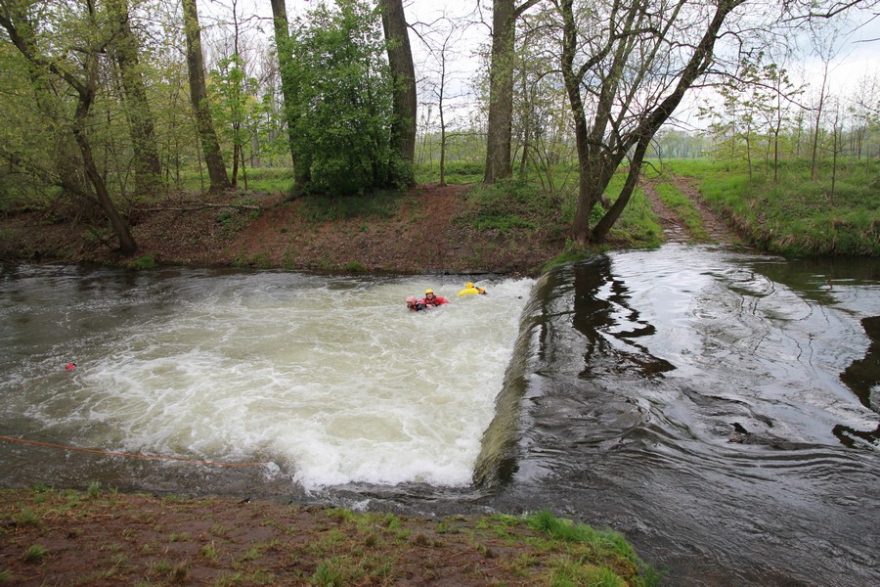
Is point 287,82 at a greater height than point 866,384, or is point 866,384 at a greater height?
point 287,82

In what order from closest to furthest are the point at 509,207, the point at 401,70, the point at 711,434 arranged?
the point at 711,434 → the point at 509,207 → the point at 401,70

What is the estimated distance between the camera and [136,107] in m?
15.2

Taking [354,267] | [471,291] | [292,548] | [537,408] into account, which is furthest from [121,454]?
[354,267]

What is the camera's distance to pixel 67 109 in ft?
47.3

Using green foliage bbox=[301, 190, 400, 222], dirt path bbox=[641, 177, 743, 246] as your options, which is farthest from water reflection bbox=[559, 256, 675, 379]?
green foliage bbox=[301, 190, 400, 222]

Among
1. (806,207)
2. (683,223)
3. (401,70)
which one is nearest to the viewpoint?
(806,207)

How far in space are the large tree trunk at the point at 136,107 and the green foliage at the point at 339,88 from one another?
14.2 feet

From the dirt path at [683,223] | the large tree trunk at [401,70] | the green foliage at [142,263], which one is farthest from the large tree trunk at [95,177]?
the dirt path at [683,223]

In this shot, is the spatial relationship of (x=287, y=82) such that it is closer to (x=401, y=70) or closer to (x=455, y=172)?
(x=401, y=70)

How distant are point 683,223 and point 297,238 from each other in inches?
513

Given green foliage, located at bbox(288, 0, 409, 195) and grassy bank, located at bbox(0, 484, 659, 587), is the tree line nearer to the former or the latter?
green foliage, located at bbox(288, 0, 409, 195)

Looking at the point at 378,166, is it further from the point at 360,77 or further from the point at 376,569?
the point at 376,569

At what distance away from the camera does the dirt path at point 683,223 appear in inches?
599

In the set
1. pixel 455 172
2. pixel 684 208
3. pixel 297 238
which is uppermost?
pixel 455 172
